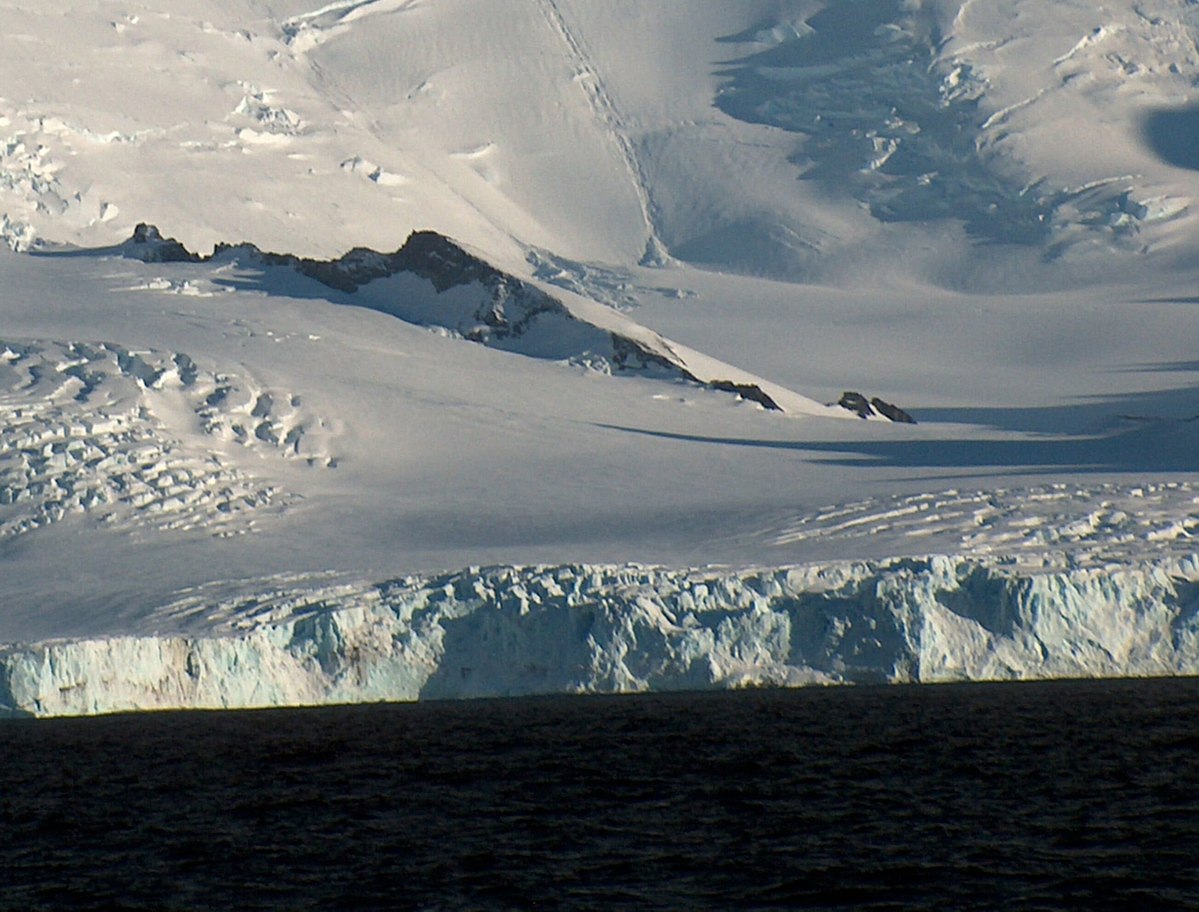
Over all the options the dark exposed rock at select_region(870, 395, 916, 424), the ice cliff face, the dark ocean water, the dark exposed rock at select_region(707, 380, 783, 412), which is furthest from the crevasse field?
the dark ocean water

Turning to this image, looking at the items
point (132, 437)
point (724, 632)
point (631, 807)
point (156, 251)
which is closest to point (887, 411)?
point (156, 251)

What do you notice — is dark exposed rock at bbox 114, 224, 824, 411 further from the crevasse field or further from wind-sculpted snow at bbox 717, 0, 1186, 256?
wind-sculpted snow at bbox 717, 0, 1186, 256

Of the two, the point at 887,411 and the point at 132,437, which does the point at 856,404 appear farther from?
the point at 132,437

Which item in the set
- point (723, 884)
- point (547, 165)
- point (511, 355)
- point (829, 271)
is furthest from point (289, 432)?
point (547, 165)

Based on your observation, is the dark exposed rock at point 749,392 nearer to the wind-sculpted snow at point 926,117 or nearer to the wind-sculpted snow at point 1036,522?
the wind-sculpted snow at point 1036,522

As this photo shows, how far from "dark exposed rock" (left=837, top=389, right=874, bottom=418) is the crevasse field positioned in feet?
2.77

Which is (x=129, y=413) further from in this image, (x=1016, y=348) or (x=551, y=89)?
(x=551, y=89)

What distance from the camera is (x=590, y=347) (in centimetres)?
6931

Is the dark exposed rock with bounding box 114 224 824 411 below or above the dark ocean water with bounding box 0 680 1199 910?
above

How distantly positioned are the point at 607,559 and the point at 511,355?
90.2 feet

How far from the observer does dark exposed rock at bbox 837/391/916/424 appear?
75544 mm

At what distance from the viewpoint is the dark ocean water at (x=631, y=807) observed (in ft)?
67.2

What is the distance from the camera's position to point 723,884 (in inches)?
806

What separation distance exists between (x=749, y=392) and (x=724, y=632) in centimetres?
2975
